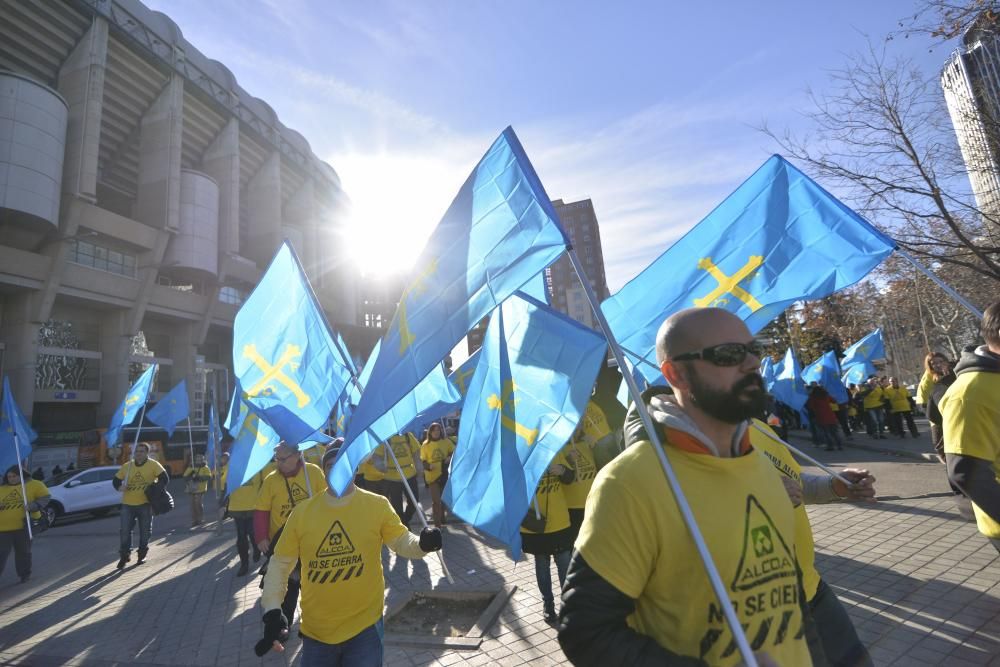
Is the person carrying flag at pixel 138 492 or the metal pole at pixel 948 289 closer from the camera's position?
the metal pole at pixel 948 289

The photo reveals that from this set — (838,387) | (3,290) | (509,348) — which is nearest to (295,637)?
(509,348)

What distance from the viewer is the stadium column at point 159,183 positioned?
33.1 m

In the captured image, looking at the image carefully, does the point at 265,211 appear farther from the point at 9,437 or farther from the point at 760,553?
the point at 760,553

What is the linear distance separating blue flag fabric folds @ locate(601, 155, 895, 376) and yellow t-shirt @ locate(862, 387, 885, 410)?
14.7 m

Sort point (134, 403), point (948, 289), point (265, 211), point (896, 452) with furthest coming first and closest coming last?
point (265, 211) → point (896, 452) → point (134, 403) → point (948, 289)

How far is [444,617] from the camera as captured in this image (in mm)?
5168

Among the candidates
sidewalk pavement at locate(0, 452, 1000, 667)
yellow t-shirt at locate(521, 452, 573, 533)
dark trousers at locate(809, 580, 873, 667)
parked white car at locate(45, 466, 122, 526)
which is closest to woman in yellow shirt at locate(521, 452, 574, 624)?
yellow t-shirt at locate(521, 452, 573, 533)

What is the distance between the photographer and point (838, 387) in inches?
577

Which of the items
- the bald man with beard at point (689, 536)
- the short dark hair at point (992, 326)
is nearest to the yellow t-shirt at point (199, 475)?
the bald man with beard at point (689, 536)

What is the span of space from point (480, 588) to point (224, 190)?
4180 cm

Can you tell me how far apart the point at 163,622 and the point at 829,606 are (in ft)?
22.5

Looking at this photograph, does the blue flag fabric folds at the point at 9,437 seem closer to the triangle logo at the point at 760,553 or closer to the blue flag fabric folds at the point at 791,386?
the triangle logo at the point at 760,553

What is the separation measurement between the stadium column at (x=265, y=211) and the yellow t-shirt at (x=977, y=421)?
46.1 meters

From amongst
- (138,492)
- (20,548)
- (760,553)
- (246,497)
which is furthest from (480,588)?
(20,548)
